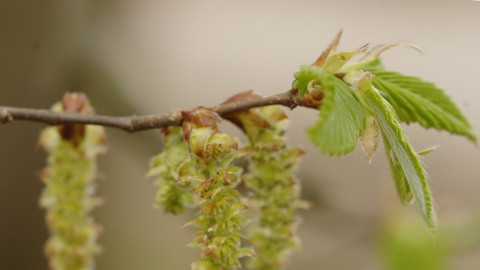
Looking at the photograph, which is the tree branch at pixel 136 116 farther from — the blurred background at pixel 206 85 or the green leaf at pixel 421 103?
the blurred background at pixel 206 85

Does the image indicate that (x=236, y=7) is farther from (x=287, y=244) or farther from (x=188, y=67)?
(x=287, y=244)

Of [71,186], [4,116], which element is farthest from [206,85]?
[4,116]

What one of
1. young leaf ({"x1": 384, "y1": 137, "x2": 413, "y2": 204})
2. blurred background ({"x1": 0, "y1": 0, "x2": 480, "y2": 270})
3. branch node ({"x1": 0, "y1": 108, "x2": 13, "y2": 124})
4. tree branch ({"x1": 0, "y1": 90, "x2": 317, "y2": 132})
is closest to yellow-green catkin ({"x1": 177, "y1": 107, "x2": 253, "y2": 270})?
tree branch ({"x1": 0, "y1": 90, "x2": 317, "y2": 132})

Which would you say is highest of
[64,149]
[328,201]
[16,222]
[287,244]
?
[16,222]

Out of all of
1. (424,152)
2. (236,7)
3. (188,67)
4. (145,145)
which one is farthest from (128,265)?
(424,152)

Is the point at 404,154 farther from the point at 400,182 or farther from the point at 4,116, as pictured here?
the point at 4,116

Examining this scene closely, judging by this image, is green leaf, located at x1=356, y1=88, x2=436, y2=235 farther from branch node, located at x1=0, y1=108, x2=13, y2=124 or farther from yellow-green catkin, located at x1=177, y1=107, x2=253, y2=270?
branch node, located at x1=0, y1=108, x2=13, y2=124
